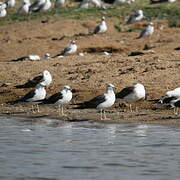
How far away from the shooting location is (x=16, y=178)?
37.5 feet

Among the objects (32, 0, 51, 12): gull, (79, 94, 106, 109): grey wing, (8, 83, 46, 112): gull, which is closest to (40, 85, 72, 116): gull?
(8, 83, 46, 112): gull

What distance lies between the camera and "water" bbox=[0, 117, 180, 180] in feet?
38.3

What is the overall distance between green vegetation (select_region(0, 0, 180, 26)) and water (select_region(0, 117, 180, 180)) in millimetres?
18063

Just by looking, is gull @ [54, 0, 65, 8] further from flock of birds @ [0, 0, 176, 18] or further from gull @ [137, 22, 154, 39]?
gull @ [137, 22, 154, 39]

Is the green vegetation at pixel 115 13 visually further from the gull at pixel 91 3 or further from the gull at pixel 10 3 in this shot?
the gull at pixel 10 3

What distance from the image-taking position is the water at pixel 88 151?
11688mm

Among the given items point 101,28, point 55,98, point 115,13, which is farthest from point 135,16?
point 55,98

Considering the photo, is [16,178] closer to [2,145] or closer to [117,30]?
[2,145]

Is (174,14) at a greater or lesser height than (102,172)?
greater

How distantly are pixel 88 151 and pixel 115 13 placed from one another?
2378 centimetres

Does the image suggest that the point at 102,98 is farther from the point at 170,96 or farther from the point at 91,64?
the point at 91,64

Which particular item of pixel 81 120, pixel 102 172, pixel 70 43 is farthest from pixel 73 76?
pixel 102 172

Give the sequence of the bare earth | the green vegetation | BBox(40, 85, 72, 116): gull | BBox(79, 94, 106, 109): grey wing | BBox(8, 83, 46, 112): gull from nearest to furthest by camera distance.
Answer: BBox(79, 94, 106, 109): grey wing < BBox(40, 85, 72, 116): gull < the bare earth < BBox(8, 83, 46, 112): gull < the green vegetation

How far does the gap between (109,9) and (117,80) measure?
16.4 metres
